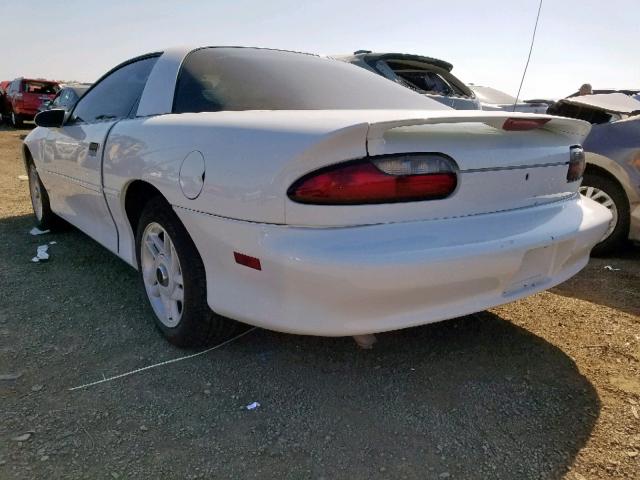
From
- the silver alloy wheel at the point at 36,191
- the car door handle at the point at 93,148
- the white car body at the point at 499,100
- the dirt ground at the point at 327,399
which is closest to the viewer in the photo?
the dirt ground at the point at 327,399

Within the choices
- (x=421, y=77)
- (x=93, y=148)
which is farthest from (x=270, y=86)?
(x=421, y=77)

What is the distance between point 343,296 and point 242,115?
3.08ft

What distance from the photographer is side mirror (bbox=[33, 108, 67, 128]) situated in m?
3.59

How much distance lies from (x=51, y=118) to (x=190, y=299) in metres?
2.08

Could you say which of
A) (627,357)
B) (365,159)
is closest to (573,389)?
(627,357)

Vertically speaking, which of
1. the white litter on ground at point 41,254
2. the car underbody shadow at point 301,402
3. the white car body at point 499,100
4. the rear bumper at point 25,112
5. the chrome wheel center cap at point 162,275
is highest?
the white car body at point 499,100

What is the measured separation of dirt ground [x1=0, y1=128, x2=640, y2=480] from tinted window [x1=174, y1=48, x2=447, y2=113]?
113 cm

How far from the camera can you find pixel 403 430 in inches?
75.9

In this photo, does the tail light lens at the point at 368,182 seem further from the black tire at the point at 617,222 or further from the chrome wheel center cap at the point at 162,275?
the black tire at the point at 617,222

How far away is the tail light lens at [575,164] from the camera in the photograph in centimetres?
240

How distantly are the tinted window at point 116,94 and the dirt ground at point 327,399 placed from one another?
A: 1147 millimetres

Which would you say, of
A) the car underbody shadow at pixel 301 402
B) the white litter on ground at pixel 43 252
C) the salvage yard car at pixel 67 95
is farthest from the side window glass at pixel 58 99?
the car underbody shadow at pixel 301 402

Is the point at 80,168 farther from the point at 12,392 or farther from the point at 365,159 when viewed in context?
the point at 365,159

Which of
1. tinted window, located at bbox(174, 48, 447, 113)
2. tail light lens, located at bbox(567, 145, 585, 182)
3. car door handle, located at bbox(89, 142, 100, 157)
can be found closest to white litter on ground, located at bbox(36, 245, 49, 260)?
car door handle, located at bbox(89, 142, 100, 157)
